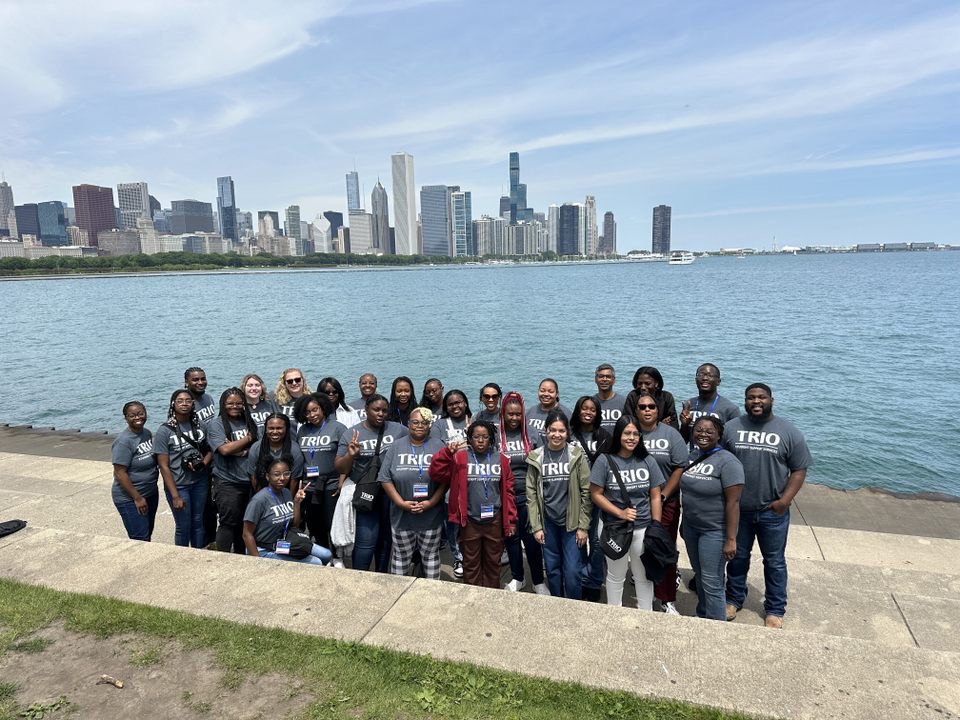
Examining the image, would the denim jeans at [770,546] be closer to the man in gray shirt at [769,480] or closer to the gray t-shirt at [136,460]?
the man in gray shirt at [769,480]

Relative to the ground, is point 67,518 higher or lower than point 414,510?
lower

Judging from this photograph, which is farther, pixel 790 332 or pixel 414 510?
pixel 790 332

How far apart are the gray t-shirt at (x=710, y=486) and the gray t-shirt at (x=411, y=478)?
2.18 meters

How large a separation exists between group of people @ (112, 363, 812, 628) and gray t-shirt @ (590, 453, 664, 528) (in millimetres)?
12

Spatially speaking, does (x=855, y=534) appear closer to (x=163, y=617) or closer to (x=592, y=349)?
(x=163, y=617)

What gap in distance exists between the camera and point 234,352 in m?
37.5

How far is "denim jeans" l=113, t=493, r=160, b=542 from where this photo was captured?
5.95m

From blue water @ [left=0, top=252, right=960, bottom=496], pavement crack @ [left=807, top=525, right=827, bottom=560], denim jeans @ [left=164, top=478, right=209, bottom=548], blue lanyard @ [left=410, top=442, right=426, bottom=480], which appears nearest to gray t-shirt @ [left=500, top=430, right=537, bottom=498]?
blue lanyard @ [left=410, top=442, right=426, bottom=480]

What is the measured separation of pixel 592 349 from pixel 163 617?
33289mm

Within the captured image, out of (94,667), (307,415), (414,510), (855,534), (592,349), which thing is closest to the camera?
(94,667)

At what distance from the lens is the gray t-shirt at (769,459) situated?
5086 mm

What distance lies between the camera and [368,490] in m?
5.52

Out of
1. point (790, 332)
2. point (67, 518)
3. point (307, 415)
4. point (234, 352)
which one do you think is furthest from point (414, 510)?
point (790, 332)

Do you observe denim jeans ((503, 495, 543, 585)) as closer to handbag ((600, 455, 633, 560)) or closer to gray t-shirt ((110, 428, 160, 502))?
handbag ((600, 455, 633, 560))
